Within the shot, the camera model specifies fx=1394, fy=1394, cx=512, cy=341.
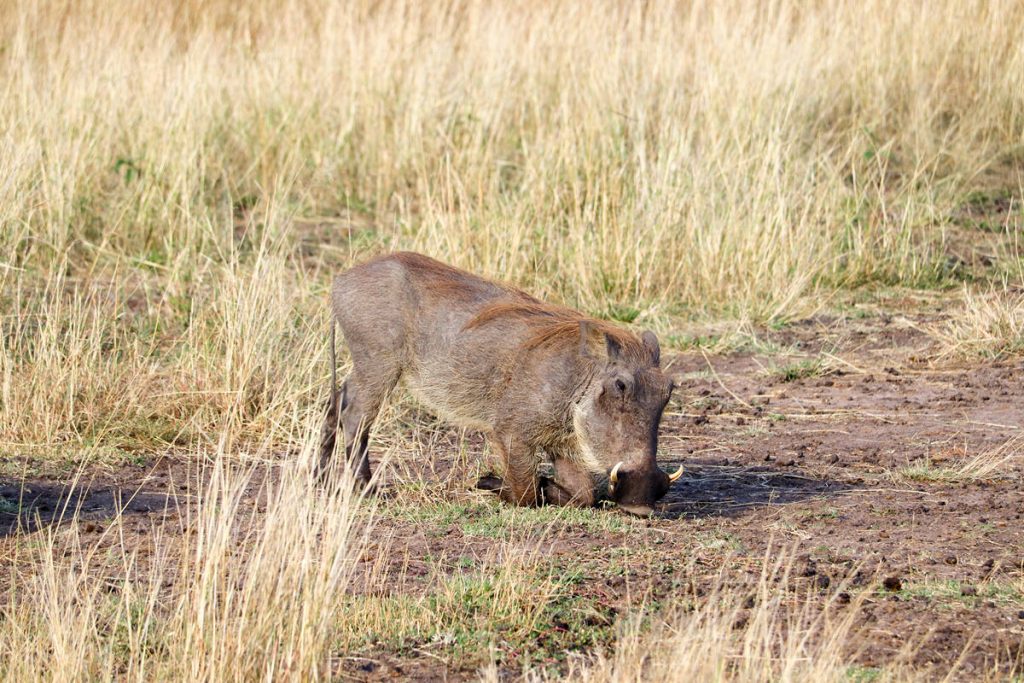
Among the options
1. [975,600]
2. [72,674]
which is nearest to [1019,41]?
[975,600]

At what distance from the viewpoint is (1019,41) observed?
32.7ft

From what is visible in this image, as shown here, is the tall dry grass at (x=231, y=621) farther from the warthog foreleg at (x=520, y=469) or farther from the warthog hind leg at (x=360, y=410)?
the warthog hind leg at (x=360, y=410)

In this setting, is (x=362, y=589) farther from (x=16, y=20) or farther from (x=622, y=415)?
(x=16, y=20)

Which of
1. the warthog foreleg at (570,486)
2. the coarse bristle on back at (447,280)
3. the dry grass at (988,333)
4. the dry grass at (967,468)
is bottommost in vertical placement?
the warthog foreleg at (570,486)

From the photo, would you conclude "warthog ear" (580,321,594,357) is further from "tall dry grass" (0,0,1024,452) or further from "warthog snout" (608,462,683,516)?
"tall dry grass" (0,0,1024,452)

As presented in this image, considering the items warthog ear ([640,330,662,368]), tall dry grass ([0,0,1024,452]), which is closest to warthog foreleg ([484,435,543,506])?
warthog ear ([640,330,662,368])

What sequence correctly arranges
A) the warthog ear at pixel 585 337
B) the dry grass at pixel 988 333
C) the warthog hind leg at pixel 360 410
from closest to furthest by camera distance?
the warthog ear at pixel 585 337 < the warthog hind leg at pixel 360 410 < the dry grass at pixel 988 333

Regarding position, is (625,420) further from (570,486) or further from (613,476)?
(570,486)

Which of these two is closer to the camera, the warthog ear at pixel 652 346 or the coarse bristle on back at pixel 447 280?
the warthog ear at pixel 652 346

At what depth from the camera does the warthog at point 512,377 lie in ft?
14.6

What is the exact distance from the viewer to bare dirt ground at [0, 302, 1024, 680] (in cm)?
352

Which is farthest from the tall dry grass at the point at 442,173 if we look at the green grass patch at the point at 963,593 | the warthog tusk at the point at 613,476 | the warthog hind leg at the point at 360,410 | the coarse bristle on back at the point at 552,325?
the green grass patch at the point at 963,593

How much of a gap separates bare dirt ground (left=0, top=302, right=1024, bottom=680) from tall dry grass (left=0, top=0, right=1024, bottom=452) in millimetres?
696

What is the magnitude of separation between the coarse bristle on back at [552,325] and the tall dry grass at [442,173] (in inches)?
46.0
